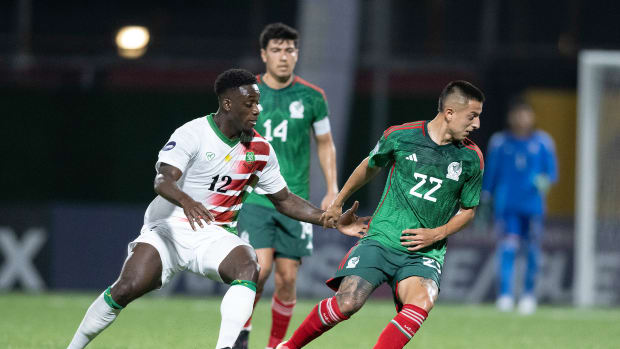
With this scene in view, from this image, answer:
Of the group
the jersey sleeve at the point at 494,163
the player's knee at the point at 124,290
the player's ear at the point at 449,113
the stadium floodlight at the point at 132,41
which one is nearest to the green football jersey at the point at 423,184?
the player's ear at the point at 449,113

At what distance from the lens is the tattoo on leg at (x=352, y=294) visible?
593cm

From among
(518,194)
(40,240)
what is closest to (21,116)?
(40,240)

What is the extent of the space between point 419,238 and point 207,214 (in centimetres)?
123

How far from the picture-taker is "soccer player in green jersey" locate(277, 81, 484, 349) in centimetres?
603

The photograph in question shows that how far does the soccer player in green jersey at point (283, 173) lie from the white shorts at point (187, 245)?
1361 millimetres

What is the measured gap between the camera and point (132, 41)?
1686cm

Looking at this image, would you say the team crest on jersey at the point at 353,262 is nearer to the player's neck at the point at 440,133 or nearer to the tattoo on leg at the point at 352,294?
the tattoo on leg at the point at 352,294

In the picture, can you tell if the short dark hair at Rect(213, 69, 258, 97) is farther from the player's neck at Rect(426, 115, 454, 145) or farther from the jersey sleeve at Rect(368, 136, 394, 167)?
the player's neck at Rect(426, 115, 454, 145)

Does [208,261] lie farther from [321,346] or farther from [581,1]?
[581,1]

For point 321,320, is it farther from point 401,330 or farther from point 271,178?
point 271,178

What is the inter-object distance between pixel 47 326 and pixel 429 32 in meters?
9.88

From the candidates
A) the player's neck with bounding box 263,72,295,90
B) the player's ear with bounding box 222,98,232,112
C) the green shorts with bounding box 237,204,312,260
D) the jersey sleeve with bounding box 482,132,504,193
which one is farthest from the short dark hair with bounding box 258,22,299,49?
the jersey sleeve with bounding box 482,132,504,193

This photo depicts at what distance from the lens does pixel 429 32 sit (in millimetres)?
17469

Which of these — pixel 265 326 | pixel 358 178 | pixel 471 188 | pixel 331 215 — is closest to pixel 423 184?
pixel 471 188
